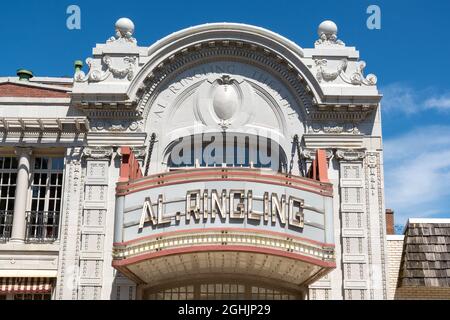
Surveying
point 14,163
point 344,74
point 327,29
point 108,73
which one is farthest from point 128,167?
point 327,29

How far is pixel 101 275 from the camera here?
65.6 ft

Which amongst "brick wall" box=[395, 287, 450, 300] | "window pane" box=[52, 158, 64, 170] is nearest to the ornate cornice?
Result: "window pane" box=[52, 158, 64, 170]

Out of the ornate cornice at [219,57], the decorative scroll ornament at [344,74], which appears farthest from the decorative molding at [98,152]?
the decorative scroll ornament at [344,74]

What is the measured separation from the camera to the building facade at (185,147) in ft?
65.6

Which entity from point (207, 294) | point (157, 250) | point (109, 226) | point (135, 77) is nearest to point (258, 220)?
point (157, 250)

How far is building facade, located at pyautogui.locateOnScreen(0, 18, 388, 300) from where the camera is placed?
1998cm

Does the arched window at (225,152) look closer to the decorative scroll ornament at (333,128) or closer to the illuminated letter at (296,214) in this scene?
the decorative scroll ornament at (333,128)

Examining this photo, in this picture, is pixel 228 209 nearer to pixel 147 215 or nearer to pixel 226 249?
pixel 226 249

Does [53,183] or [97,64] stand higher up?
[97,64]

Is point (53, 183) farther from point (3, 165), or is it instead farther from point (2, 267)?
point (2, 267)

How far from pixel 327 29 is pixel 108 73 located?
25.0 ft

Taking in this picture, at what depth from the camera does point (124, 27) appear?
876 inches
